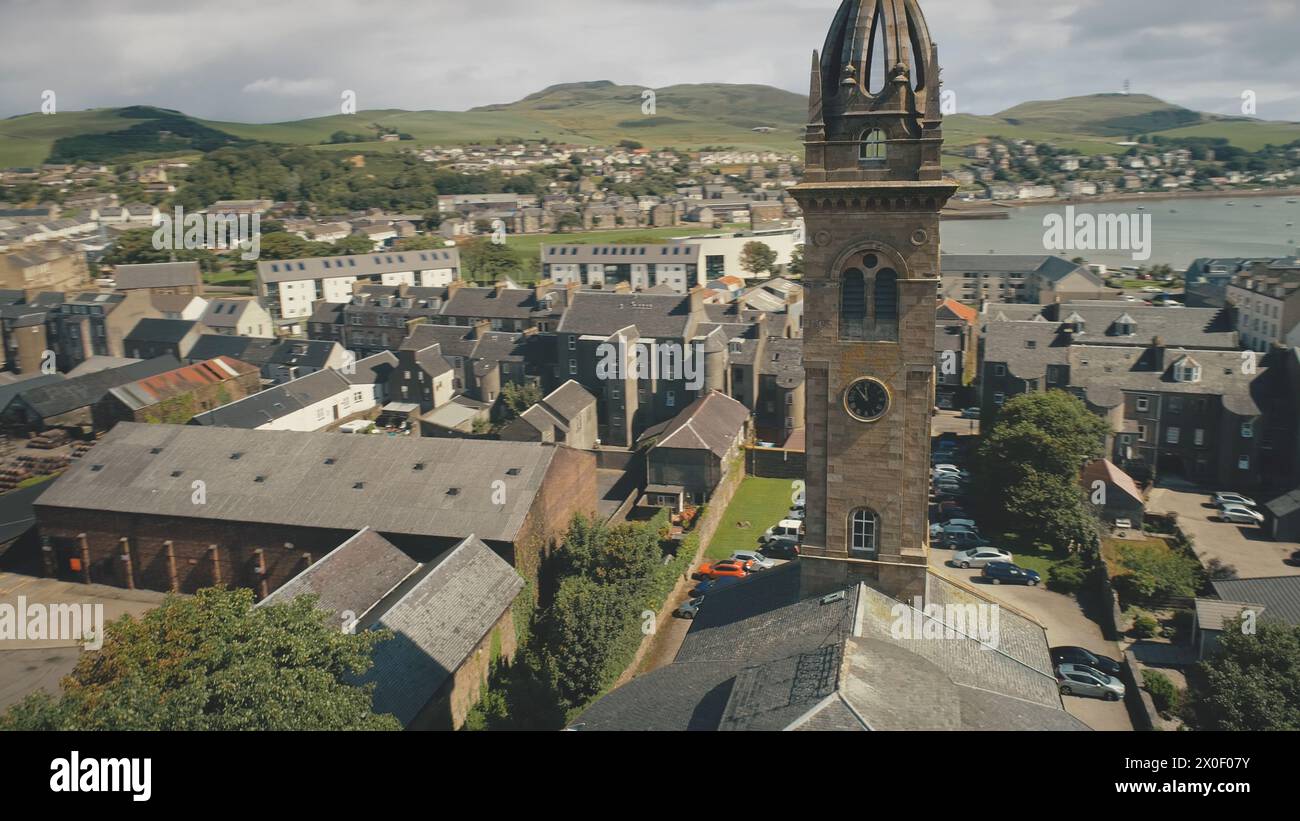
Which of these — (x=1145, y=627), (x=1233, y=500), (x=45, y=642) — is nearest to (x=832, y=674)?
(x=1145, y=627)

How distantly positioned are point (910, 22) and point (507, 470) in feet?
83.1

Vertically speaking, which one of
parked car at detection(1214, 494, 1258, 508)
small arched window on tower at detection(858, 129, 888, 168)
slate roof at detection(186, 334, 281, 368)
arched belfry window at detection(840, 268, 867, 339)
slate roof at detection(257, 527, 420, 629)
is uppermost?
small arched window on tower at detection(858, 129, 888, 168)

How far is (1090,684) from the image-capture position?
1228 inches

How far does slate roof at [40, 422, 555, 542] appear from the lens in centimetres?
3769

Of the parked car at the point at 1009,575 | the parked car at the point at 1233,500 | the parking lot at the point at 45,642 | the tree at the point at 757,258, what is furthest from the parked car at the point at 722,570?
the tree at the point at 757,258

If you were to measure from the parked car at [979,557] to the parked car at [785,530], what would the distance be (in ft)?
27.1

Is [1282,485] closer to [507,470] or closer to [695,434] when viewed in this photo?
[695,434]

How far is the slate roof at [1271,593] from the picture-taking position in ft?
104

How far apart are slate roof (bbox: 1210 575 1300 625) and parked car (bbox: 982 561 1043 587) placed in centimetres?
763

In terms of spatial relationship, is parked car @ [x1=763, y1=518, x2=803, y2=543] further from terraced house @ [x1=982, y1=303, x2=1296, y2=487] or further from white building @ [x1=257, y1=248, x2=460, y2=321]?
white building @ [x1=257, y1=248, x2=460, y2=321]

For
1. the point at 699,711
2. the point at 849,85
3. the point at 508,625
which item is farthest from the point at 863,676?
the point at 508,625

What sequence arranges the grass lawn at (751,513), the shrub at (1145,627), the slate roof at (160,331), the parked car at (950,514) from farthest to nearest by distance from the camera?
the slate roof at (160,331), the parked car at (950,514), the grass lawn at (751,513), the shrub at (1145,627)

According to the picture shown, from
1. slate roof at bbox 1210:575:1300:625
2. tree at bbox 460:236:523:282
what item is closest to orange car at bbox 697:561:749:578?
slate roof at bbox 1210:575:1300:625

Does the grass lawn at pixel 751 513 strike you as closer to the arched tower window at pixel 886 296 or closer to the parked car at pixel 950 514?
the parked car at pixel 950 514
